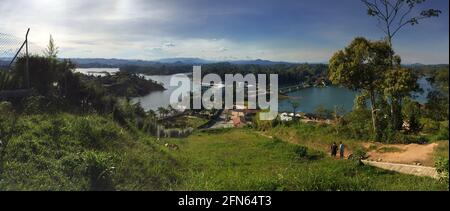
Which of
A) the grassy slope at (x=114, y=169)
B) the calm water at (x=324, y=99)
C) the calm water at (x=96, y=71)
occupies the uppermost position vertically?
the calm water at (x=96, y=71)

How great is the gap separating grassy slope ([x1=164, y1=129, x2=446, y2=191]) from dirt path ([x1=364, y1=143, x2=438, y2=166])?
1.22 meters

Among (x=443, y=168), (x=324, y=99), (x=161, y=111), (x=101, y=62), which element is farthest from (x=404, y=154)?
(x=324, y=99)

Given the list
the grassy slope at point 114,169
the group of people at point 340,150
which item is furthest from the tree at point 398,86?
the grassy slope at point 114,169

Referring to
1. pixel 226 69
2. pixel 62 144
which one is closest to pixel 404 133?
pixel 226 69

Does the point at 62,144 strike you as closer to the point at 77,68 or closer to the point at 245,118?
the point at 77,68

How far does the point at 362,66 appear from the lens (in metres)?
11.7

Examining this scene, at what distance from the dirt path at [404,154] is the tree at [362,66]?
3.52 ft

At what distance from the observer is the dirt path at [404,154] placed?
29.9ft

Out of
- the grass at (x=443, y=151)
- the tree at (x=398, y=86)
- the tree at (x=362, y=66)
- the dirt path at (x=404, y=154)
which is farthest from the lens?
the tree at (x=362, y=66)

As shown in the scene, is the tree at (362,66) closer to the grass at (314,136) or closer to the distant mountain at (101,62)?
the grass at (314,136)

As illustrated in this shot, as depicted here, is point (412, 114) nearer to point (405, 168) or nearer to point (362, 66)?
point (362, 66)

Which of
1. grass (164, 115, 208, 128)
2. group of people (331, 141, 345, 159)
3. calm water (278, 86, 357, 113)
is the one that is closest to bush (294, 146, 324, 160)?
group of people (331, 141, 345, 159)
